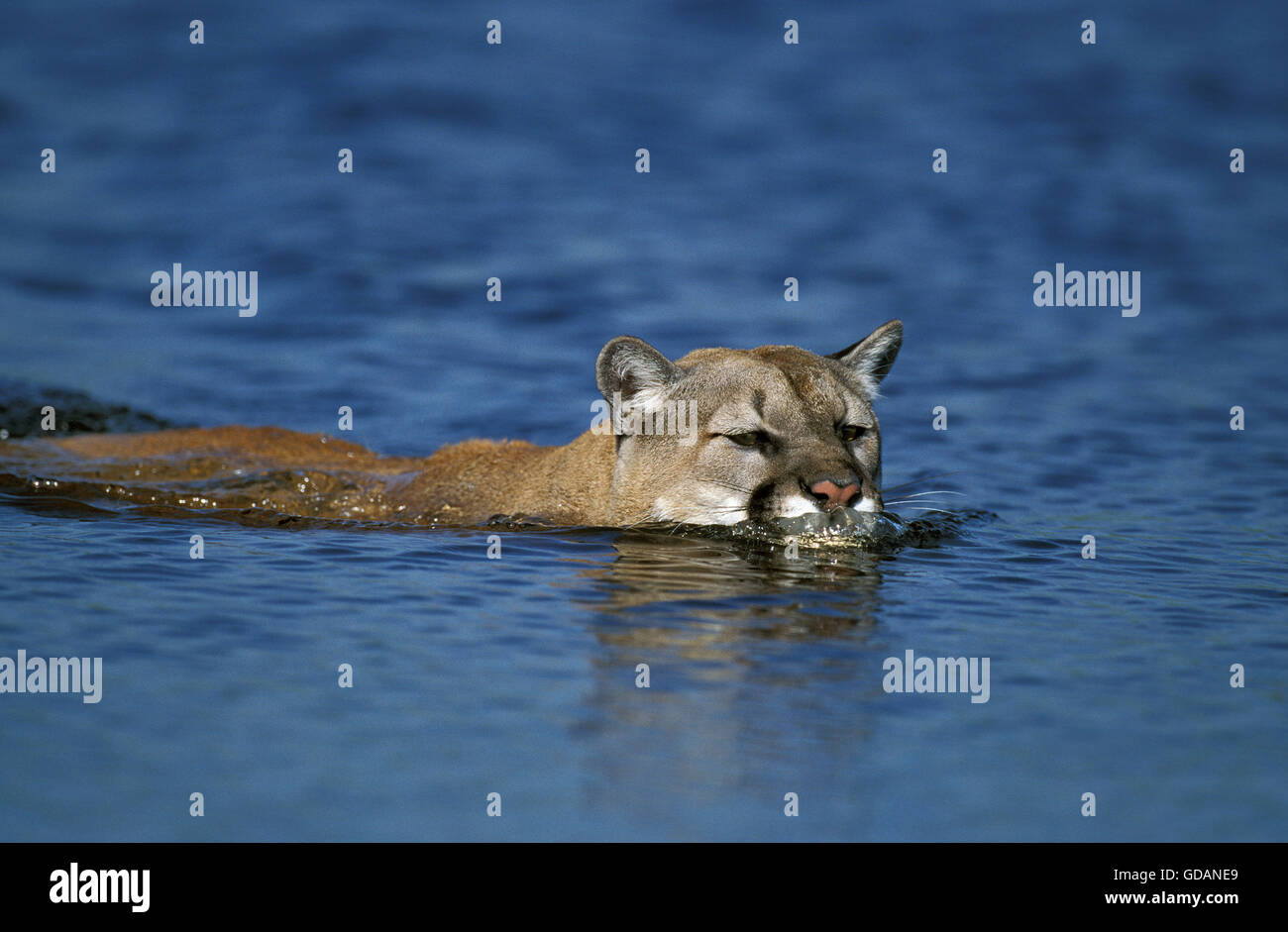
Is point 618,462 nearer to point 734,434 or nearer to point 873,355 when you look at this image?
point 734,434

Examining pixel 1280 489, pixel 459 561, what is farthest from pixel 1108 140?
pixel 459 561

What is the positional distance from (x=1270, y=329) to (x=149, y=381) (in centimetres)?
1481

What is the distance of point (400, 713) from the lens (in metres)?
6.92

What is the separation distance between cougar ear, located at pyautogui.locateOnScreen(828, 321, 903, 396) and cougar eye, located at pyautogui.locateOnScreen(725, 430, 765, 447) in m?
1.31

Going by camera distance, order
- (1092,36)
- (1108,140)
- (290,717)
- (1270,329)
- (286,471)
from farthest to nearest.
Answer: (1092,36) → (1108,140) → (1270,329) → (286,471) → (290,717)

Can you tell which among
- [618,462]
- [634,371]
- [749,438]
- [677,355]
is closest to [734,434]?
[749,438]

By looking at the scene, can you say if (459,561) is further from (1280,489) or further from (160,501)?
(1280,489)

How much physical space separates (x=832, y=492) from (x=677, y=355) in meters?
8.26

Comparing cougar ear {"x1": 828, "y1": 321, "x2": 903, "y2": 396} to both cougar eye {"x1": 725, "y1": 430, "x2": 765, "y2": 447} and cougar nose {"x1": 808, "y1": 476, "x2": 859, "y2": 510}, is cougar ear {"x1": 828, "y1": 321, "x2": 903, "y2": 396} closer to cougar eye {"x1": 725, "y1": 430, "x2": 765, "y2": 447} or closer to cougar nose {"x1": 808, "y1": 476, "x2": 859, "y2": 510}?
cougar eye {"x1": 725, "y1": 430, "x2": 765, "y2": 447}

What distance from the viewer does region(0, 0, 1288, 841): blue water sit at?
6.33 meters

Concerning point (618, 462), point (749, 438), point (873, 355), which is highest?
point (873, 355)

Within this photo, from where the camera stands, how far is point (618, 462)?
35.2 feet

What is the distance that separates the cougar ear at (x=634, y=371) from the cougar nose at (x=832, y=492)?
5.33ft

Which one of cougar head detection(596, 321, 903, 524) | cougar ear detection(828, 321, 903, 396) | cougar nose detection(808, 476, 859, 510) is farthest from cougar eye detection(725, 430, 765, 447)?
cougar ear detection(828, 321, 903, 396)
